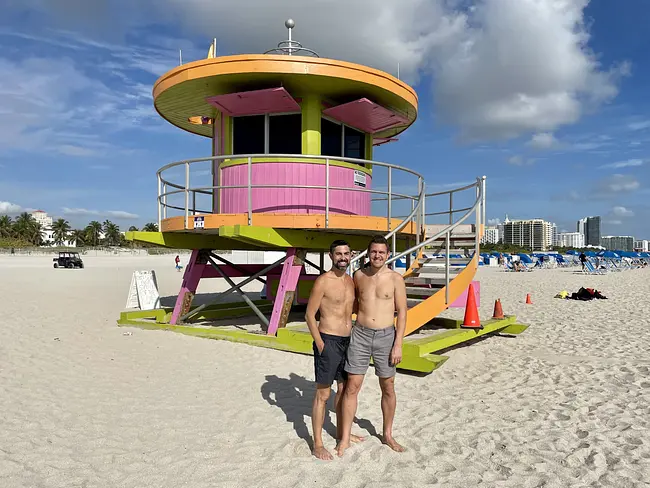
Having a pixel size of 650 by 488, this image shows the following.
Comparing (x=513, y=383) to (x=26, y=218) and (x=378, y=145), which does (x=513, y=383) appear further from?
(x=26, y=218)

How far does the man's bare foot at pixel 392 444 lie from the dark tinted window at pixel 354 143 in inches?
270

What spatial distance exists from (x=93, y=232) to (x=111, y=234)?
8.16 m

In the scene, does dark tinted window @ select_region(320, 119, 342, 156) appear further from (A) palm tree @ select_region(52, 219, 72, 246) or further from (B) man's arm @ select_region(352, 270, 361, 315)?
(A) palm tree @ select_region(52, 219, 72, 246)

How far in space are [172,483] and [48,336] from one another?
7.50m

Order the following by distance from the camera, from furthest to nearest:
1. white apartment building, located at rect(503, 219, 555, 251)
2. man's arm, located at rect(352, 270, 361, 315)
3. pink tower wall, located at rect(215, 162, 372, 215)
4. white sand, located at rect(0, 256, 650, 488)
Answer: white apartment building, located at rect(503, 219, 555, 251), pink tower wall, located at rect(215, 162, 372, 215), man's arm, located at rect(352, 270, 361, 315), white sand, located at rect(0, 256, 650, 488)

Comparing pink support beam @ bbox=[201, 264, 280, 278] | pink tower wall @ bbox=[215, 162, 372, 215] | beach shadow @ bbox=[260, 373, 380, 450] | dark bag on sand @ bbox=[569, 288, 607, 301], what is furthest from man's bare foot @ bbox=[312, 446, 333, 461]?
dark bag on sand @ bbox=[569, 288, 607, 301]

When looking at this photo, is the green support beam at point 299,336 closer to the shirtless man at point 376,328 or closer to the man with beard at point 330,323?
the shirtless man at point 376,328

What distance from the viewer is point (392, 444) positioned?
466 cm

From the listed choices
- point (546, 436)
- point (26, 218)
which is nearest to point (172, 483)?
point (546, 436)

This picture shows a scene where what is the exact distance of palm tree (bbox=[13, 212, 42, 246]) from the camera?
126875 mm

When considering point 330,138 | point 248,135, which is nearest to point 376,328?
point 330,138

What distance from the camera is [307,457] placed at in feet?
14.7

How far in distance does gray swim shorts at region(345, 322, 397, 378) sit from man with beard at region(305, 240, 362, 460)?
8 centimetres

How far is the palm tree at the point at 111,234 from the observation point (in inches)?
5695
